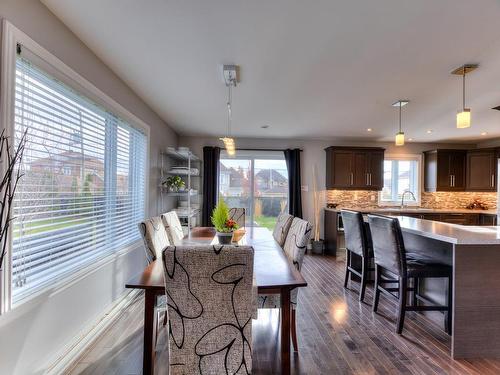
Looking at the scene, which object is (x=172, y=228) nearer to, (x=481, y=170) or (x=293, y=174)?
(x=293, y=174)

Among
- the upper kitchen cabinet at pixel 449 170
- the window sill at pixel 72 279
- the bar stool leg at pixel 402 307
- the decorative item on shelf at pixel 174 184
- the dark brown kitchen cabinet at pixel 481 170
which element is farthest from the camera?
the upper kitchen cabinet at pixel 449 170

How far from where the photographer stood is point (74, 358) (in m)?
2.10

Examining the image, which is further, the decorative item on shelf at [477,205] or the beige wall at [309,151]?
the beige wall at [309,151]

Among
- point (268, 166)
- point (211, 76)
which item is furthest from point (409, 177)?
point (211, 76)

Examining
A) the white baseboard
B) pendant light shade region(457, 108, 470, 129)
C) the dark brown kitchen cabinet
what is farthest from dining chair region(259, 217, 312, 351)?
the dark brown kitchen cabinet

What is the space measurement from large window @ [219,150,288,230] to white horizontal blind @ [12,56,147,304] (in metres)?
3.08

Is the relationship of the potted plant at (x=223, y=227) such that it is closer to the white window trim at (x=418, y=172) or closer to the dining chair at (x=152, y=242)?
the dining chair at (x=152, y=242)

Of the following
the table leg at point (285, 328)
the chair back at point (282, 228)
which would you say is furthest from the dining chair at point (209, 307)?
the chair back at point (282, 228)

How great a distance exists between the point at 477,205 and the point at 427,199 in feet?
3.10

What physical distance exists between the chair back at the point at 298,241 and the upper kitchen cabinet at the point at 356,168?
357 centimetres

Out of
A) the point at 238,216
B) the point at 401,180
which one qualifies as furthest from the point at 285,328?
the point at 401,180

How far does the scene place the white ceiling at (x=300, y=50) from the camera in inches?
71.9

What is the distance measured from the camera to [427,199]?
629cm

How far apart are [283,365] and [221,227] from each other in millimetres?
1119
